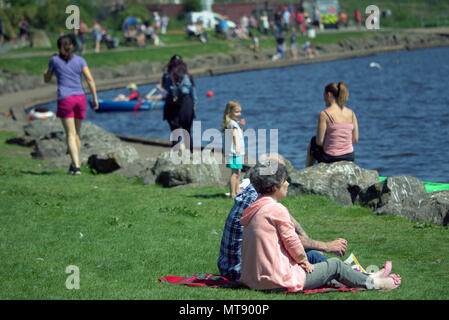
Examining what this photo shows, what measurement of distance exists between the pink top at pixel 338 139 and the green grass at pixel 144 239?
3.88ft

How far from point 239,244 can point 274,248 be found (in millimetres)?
630

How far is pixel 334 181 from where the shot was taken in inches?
431

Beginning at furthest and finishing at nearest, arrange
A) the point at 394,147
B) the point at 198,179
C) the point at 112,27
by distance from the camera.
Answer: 1. the point at 112,27
2. the point at 394,147
3. the point at 198,179

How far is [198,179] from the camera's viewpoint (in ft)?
41.8

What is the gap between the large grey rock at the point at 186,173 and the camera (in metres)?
12.6

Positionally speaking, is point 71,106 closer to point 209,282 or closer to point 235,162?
point 235,162

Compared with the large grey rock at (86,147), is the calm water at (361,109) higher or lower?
lower

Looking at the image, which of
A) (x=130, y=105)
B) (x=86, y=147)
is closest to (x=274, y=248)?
(x=86, y=147)

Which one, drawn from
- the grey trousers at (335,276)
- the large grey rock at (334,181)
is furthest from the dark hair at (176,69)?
the grey trousers at (335,276)

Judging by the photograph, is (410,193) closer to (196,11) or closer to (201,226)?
(201,226)

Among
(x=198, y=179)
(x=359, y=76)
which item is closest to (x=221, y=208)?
(x=198, y=179)

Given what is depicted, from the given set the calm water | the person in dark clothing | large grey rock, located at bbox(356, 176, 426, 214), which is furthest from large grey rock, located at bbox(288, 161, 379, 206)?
the calm water

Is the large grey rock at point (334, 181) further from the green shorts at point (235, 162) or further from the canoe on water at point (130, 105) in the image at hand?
the canoe on water at point (130, 105)

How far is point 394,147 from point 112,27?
37164 mm
